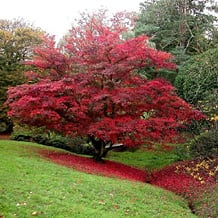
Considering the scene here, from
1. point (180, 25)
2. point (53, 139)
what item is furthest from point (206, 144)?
point (180, 25)

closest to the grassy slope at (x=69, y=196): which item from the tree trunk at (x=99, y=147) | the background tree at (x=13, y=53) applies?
the tree trunk at (x=99, y=147)

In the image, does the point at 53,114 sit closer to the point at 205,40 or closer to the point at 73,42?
the point at 73,42

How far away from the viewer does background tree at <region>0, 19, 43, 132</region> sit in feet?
85.6

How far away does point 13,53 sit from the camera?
1078 inches

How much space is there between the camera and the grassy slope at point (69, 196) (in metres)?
6.94

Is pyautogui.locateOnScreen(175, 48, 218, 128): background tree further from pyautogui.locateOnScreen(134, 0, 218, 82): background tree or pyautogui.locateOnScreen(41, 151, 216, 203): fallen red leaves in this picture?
pyautogui.locateOnScreen(134, 0, 218, 82): background tree

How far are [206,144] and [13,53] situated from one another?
18286 mm

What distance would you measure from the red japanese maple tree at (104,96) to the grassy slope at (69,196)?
2528 millimetres

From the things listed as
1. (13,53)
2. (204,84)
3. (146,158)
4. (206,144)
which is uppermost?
(13,53)

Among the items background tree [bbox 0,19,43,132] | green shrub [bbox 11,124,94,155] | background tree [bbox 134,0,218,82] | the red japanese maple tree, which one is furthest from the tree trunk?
background tree [bbox 0,19,43,132]

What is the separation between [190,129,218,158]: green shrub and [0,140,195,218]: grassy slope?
371 cm

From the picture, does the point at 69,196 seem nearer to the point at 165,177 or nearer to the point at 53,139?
the point at 165,177

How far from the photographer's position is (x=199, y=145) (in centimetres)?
1438

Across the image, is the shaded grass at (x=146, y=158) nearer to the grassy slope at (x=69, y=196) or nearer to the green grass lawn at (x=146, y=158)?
the green grass lawn at (x=146, y=158)
